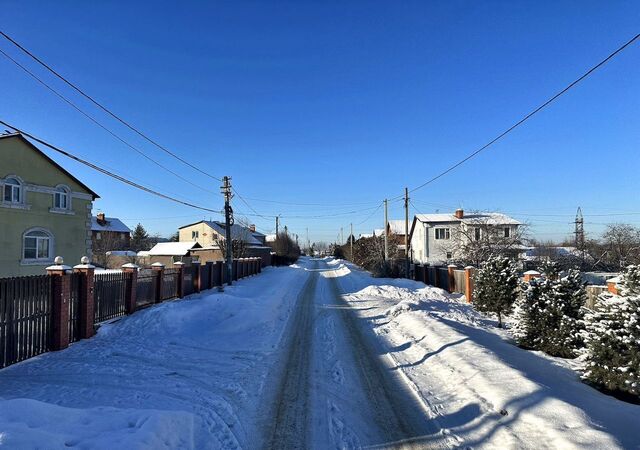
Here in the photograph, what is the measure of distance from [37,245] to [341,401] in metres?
23.0

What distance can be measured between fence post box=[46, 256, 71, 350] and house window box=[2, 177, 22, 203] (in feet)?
50.2

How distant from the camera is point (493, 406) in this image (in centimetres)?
575

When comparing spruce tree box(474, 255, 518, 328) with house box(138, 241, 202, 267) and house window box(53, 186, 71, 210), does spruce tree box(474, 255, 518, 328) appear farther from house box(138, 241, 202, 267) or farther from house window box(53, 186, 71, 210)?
house box(138, 241, 202, 267)

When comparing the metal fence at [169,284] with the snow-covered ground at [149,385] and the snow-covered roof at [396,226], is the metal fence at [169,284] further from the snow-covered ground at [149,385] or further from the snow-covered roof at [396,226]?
the snow-covered roof at [396,226]

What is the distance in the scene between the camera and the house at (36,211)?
812 inches

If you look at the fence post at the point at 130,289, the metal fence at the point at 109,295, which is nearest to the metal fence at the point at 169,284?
the fence post at the point at 130,289

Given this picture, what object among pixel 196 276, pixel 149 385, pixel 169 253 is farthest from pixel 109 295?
pixel 169 253

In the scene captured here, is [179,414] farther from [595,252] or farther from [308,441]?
[595,252]

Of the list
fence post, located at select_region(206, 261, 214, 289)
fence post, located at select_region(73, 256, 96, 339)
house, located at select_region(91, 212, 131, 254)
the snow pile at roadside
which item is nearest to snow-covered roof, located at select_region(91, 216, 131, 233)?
house, located at select_region(91, 212, 131, 254)

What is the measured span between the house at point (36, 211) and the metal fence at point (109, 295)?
12340 millimetres

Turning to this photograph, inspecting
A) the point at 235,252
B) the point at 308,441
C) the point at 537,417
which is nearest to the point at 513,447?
the point at 537,417

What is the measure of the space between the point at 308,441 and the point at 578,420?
133 inches

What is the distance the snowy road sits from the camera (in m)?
4.97

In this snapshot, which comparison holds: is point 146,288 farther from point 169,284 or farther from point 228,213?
point 228,213
